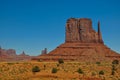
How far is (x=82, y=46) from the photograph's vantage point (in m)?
148

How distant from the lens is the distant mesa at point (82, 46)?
455 ft

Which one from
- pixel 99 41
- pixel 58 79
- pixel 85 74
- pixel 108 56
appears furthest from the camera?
pixel 99 41

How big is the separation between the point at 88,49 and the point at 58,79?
74341mm

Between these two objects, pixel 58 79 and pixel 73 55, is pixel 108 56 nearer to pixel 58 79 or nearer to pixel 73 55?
pixel 73 55

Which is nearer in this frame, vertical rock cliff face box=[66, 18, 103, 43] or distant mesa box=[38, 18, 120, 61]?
distant mesa box=[38, 18, 120, 61]

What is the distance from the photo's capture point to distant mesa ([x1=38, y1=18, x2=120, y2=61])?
139 m

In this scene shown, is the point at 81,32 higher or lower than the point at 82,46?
higher

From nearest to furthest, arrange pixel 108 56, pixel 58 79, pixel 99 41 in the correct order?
pixel 58 79, pixel 108 56, pixel 99 41

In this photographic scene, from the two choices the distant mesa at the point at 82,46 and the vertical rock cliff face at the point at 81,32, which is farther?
the vertical rock cliff face at the point at 81,32

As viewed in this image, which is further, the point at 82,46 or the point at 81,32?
the point at 81,32

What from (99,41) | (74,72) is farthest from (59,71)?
(99,41)

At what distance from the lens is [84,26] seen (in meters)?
160

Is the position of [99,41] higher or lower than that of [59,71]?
higher

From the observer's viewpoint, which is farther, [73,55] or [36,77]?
[73,55]
